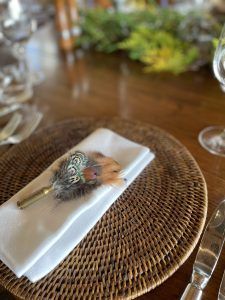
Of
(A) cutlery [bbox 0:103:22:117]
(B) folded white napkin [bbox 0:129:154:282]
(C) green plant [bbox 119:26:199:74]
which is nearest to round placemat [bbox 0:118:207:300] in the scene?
(B) folded white napkin [bbox 0:129:154:282]

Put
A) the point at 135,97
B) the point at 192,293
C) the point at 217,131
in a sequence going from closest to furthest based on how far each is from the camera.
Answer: the point at 192,293 → the point at 217,131 → the point at 135,97

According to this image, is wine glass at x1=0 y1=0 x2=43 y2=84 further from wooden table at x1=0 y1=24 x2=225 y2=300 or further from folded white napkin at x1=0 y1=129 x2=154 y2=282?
folded white napkin at x1=0 y1=129 x2=154 y2=282

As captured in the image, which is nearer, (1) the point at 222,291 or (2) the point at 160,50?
(1) the point at 222,291

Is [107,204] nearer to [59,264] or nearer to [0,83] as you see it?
[59,264]

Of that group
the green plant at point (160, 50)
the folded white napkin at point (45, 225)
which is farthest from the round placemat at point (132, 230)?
the green plant at point (160, 50)

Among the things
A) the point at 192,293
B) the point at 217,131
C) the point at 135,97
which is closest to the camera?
the point at 192,293

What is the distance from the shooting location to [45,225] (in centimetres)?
37

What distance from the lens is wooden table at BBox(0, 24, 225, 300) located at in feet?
1.89

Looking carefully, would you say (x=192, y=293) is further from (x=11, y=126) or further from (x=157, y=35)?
(x=157, y=35)

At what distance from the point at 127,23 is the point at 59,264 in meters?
0.73

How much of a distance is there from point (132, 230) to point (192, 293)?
0.33 feet

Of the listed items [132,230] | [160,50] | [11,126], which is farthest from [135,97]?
[132,230]

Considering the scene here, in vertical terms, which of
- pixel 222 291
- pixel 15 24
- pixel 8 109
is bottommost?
pixel 222 291

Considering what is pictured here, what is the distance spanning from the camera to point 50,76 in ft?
2.71
